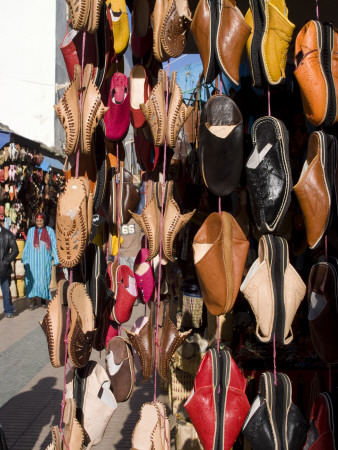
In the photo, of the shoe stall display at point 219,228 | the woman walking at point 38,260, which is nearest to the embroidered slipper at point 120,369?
the shoe stall display at point 219,228

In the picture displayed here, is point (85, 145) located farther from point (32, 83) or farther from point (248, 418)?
point (32, 83)

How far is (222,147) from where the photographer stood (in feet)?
4.57

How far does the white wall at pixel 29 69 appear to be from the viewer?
40.8 ft

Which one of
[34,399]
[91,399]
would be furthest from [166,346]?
[34,399]

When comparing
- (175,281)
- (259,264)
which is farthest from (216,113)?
(175,281)

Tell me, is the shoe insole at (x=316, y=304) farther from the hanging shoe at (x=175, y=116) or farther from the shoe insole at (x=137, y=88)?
the shoe insole at (x=137, y=88)

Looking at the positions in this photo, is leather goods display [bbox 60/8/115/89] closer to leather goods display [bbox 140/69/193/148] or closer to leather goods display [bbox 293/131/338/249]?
leather goods display [bbox 140/69/193/148]

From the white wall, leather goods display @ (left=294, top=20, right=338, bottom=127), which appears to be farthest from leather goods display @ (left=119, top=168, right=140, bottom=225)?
the white wall

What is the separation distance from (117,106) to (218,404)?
1200 mm

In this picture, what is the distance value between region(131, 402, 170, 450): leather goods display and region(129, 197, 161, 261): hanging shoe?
545mm

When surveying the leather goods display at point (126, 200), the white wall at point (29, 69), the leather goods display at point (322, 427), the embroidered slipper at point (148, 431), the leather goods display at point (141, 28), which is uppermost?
the white wall at point (29, 69)

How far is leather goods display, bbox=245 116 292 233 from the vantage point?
138cm

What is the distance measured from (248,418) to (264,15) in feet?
4.17

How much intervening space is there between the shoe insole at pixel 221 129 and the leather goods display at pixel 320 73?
0.84 ft
